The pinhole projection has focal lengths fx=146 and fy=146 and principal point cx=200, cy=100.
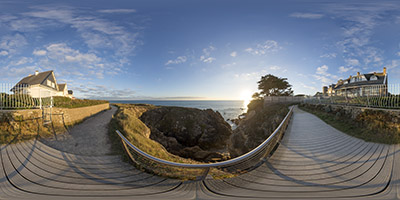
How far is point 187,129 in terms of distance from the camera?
22875mm

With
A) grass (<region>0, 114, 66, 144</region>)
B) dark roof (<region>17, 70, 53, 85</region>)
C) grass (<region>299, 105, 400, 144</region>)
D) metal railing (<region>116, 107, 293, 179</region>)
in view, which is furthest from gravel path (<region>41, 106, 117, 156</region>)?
dark roof (<region>17, 70, 53, 85</region>)

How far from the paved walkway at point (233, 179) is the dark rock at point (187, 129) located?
13.3 metres

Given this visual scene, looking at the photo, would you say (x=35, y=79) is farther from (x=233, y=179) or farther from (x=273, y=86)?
(x=273, y=86)

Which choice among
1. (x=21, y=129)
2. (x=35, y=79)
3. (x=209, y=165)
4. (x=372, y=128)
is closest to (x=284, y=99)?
(x=372, y=128)

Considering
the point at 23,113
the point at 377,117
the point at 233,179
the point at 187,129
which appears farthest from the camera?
the point at 187,129

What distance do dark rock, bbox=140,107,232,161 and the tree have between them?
15.0m

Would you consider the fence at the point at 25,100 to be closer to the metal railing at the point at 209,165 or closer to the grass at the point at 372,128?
the metal railing at the point at 209,165

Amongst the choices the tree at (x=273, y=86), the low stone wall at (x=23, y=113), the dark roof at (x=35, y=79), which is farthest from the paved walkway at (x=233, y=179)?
the tree at (x=273, y=86)

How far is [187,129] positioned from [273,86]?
2235cm

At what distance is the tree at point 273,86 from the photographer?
107 ft

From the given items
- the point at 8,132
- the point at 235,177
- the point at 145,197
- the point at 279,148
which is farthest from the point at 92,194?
the point at 8,132

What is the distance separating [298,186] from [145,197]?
3069 mm

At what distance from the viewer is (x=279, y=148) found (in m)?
5.11

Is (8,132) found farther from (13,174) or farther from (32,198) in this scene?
(32,198)
